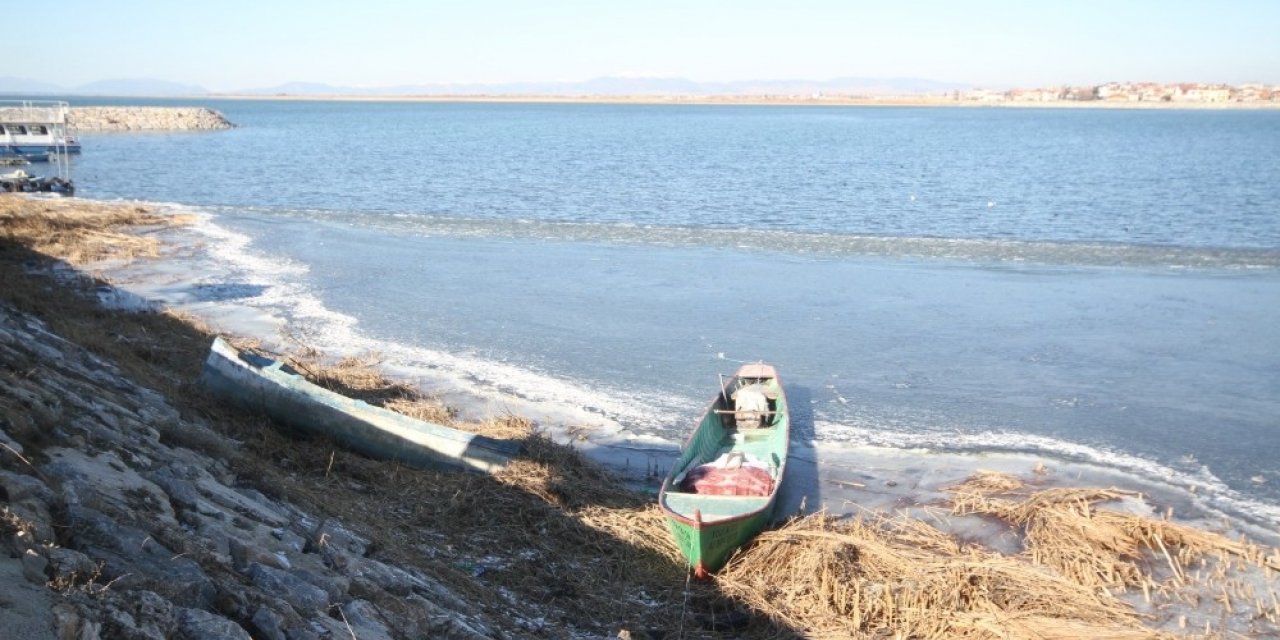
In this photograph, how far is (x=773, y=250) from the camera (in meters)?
29.6

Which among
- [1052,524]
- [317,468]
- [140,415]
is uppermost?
[140,415]

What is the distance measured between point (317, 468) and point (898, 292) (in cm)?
1642

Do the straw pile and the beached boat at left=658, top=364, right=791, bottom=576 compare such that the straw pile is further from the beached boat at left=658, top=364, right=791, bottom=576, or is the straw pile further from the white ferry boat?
the white ferry boat

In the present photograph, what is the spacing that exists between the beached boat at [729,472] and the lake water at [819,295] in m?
0.67

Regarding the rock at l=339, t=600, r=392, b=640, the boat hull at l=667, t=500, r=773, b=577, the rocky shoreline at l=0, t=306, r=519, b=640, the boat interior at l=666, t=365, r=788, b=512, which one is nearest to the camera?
the rocky shoreline at l=0, t=306, r=519, b=640

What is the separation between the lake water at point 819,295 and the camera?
1443cm

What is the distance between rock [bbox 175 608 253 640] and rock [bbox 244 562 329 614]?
81 centimetres

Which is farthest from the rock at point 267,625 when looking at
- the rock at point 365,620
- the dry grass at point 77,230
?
the dry grass at point 77,230

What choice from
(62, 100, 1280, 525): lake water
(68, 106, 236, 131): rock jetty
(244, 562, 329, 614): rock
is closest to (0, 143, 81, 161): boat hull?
(62, 100, 1280, 525): lake water

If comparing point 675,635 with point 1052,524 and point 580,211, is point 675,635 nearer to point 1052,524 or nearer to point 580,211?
point 1052,524

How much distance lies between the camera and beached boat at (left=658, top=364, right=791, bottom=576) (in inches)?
366

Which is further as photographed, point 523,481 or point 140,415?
point 523,481

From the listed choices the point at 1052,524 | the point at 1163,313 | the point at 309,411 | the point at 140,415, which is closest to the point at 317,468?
the point at 309,411

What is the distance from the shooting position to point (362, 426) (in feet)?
35.3
